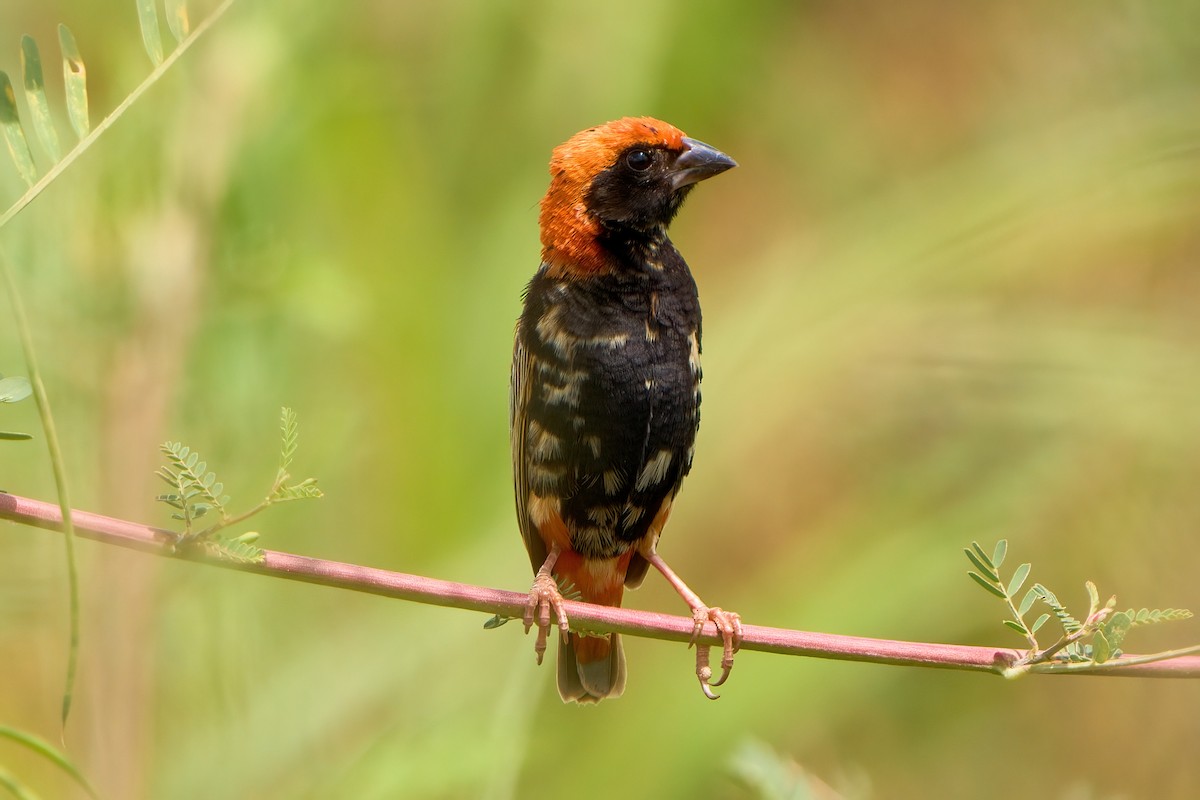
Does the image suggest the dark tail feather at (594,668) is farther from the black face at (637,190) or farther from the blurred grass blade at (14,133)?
the blurred grass blade at (14,133)

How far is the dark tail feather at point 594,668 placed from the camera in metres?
3.67

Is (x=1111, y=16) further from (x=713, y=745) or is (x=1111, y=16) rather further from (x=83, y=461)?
(x=83, y=461)

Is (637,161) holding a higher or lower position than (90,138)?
higher

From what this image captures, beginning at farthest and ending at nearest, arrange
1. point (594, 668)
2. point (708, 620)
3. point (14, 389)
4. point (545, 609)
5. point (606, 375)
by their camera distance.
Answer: point (594, 668) → point (606, 375) → point (708, 620) → point (545, 609) → point (14, 389)

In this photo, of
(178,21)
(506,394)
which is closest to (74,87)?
(178,21)

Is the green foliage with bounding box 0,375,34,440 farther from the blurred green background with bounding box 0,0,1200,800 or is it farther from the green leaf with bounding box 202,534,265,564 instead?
the blurred green background with bounding box 0,0,1200,800

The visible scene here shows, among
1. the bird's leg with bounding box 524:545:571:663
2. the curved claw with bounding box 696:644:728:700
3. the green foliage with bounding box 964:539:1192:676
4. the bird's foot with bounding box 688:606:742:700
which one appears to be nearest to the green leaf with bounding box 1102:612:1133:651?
the green foliage with bounding box 964:539:1192:676

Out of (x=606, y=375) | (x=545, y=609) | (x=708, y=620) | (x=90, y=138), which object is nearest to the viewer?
(x=90, y=138)

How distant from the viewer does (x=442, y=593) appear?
2.08 meters

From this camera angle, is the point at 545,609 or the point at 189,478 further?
the point at 545,609

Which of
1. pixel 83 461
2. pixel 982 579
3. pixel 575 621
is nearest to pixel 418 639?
pixel 83 461

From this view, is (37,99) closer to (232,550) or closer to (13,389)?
(13,389)

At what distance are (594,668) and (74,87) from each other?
228 cm

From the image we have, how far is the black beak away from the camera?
11.6 feet
